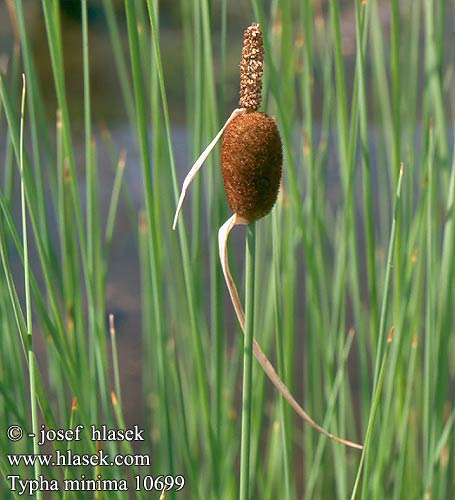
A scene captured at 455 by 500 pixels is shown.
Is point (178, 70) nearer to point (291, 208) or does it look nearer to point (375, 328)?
point (291, 208)

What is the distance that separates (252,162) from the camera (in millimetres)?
334

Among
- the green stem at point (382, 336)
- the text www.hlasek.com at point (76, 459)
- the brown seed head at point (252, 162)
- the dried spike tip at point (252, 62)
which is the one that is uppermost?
the dried spike tip at point (252, 62)

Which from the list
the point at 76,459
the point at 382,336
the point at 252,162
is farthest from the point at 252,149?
the point at 76,459

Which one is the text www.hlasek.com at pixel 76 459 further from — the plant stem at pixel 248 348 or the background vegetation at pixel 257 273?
the plant stem at pixel 248 348

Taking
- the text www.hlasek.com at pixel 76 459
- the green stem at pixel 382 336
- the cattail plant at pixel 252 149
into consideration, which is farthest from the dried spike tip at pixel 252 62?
the text www.hlasek.com at pixel 76 459

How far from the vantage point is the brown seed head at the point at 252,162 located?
1.10ft

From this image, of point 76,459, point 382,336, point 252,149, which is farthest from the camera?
point 76,459

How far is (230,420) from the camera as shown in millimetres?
739

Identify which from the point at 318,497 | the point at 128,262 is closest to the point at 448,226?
the point at 318,497

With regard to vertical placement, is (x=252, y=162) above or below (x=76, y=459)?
above

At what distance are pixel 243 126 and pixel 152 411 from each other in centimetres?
72

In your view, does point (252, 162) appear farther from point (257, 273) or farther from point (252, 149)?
point (257, 273)

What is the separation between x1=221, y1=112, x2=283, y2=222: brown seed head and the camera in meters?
0.33

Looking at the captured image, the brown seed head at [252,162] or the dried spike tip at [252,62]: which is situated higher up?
the dried spike tip at [252,62]
